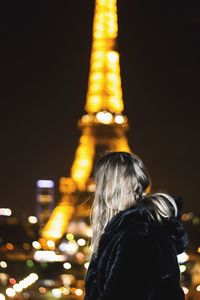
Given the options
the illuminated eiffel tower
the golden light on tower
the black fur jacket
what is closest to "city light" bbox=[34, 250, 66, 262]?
the illuminated eiffel tower

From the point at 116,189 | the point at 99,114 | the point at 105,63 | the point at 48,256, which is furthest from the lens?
the point at 48,256

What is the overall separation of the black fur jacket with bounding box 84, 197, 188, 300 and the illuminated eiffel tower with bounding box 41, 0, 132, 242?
45684 millimetres

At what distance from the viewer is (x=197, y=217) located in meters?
90.2

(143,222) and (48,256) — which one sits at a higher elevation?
(143,222)

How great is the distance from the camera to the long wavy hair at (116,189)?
258 centimetres

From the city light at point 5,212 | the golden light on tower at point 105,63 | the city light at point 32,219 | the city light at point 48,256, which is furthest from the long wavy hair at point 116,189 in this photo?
the city light at point 5,212

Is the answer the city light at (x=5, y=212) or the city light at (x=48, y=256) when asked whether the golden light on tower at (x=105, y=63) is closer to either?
the city light at (x=48, y=256)

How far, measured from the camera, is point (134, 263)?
240cm

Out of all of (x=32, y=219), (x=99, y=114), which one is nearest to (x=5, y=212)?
(x=32, y=219)

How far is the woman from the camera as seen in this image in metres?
2.41

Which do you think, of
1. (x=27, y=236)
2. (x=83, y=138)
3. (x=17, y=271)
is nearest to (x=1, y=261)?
(x=17, y=271)

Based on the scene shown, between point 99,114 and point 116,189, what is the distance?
48.8m

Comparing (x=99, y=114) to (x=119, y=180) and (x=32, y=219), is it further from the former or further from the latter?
(x=119, y=180)

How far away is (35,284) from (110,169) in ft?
136
